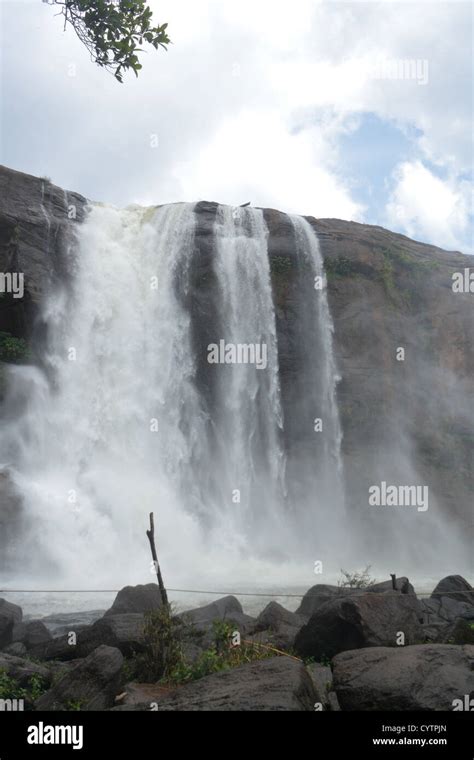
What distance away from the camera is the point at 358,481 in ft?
77.7

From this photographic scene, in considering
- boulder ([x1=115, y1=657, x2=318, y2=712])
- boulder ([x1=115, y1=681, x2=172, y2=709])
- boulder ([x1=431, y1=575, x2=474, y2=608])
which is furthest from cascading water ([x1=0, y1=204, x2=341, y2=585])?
boulder ([x1=115, y1=657, x2=318, y2=712])

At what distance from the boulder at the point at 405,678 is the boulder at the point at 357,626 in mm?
1365

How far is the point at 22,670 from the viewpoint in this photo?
8.57 m

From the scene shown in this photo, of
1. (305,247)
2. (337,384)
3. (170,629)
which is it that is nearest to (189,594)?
(170,629)

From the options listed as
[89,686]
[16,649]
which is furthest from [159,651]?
[16,649]

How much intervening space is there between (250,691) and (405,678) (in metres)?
1.62

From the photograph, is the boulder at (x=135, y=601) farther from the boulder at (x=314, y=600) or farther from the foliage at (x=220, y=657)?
the foliage at (x=220, y=657)

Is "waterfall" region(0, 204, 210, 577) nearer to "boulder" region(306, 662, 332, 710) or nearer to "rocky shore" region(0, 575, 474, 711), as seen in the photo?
"rocky shore" region(0, 575, 474, 711)

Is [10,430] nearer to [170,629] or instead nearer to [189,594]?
[189,594]

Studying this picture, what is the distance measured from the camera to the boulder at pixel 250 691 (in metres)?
5.94

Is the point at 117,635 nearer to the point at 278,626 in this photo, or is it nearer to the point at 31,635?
the point at 31,635

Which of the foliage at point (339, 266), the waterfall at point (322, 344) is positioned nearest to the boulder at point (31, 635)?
the waterfall at point (322, 344)

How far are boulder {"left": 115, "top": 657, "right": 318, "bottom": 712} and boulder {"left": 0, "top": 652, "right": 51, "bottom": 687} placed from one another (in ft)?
8.25

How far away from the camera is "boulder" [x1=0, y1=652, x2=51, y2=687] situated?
844 centimetres
